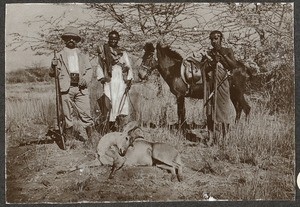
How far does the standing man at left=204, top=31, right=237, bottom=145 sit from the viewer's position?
1731 mm

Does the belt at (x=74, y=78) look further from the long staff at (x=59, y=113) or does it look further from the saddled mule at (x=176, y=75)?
the saddled mule at (x=176, y=75)

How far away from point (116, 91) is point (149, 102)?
0.12m

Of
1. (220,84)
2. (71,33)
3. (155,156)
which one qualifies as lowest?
(155,156)

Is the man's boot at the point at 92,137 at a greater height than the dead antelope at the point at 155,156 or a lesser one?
greater

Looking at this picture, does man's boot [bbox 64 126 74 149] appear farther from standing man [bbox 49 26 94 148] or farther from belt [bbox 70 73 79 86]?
belt [bbox 70 73 79 86]

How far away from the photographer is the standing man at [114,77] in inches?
67.7

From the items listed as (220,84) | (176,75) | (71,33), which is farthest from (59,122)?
(220,84)

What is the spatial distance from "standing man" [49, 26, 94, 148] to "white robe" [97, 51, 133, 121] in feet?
0.19

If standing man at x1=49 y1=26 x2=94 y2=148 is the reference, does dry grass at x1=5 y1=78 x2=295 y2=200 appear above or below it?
below

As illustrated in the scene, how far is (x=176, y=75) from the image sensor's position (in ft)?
5.70

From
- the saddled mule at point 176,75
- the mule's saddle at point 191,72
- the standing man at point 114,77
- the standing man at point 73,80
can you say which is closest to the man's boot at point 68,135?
the standing man at point 73,80

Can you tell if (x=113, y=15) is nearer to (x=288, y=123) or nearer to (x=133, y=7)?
(x=133, y=7)

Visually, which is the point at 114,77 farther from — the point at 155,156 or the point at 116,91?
the point at 155,156

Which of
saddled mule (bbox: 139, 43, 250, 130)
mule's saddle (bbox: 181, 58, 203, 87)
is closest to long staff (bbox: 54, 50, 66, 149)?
saddled mule (bbox: 139, 43, 250, 130)
